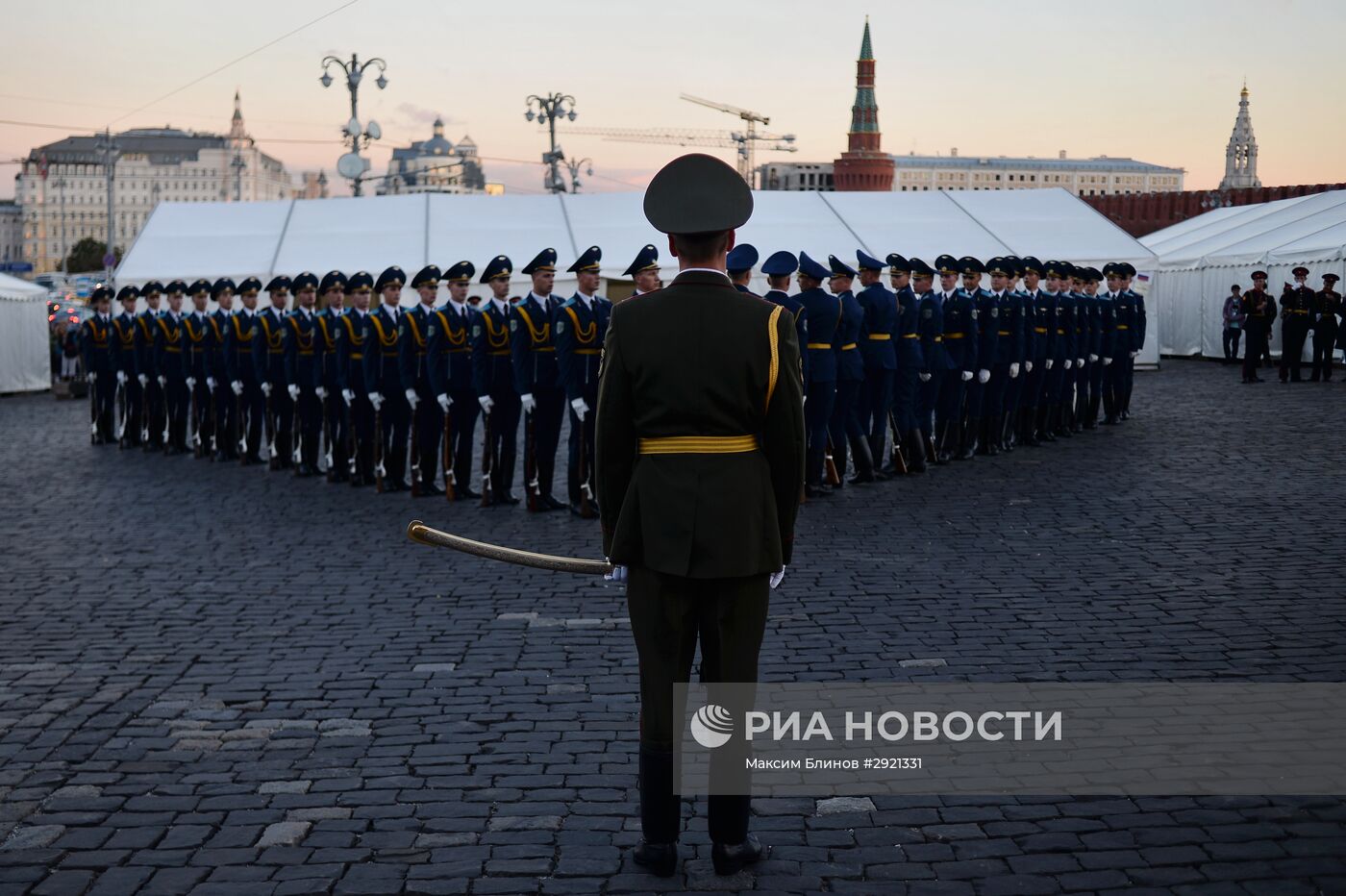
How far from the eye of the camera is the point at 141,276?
24.8 metres

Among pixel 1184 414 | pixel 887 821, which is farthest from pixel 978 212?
pixel 887 821

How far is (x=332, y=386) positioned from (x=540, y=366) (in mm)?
3295

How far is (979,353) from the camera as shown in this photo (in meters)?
14.6

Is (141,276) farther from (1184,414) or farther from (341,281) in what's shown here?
(1184,414)

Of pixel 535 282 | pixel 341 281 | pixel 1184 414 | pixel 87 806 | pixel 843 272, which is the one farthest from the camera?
pixel 1184 414

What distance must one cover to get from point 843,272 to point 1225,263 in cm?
2203

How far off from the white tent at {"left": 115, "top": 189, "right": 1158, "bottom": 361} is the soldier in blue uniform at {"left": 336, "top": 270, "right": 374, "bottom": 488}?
35.9 feet

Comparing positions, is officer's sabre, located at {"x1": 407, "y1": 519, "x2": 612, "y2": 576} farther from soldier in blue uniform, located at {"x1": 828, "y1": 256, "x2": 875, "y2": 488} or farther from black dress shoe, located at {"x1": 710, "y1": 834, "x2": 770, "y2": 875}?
soldier in blue uniform, located at {"x1": 828, "y1": 256, "x2": 875, "y2": 488}

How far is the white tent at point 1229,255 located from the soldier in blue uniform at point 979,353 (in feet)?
47.8

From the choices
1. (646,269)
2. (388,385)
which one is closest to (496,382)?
(388,385)

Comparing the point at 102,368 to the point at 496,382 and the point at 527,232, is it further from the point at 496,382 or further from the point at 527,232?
the point at 527,232

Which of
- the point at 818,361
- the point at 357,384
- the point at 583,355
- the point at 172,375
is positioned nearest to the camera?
the point at 583,355

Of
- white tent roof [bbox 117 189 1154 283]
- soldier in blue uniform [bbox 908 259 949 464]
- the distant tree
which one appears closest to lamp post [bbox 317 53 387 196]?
white tent roof [bbox 117 189 1154 283]

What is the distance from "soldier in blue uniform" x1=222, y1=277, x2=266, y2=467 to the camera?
15.5 meters
